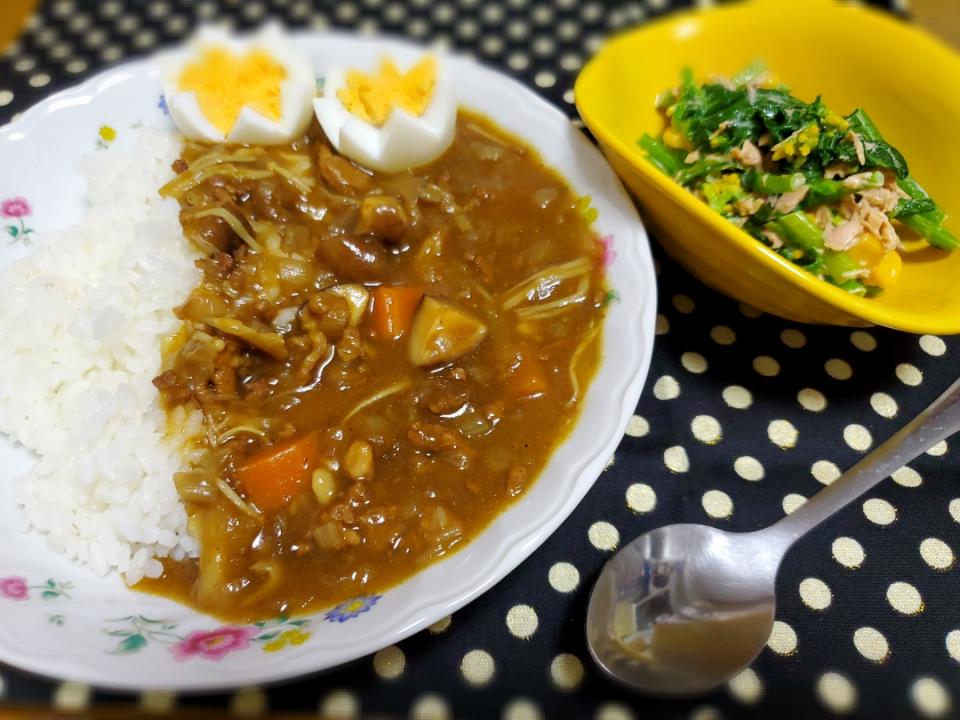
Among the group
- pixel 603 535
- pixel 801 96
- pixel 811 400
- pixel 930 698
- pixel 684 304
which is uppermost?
pixel 801 96

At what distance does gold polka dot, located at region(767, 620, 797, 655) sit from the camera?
160cm

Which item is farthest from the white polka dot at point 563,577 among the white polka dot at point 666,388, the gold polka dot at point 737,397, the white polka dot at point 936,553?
the white polka dot at point 936,553

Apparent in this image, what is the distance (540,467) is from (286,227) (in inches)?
43.6

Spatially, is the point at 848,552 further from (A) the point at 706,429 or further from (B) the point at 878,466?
(A) the point at 706,429

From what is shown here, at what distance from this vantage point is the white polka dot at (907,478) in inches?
72.7

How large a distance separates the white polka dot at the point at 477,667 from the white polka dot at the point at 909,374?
1.54m

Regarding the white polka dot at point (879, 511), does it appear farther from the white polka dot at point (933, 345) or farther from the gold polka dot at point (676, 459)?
the white polka dot at point (933, 345)

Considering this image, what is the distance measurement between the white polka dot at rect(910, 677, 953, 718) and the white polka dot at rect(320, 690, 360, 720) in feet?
4.33

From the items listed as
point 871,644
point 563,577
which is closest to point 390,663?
point 563,577

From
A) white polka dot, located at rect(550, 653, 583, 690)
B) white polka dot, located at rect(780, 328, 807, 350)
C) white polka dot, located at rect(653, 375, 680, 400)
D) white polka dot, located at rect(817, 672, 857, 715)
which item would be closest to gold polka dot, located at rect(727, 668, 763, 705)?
white polka dot, located at rect(817, 672, 857, 715)

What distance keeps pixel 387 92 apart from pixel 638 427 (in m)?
Answer: 1.43

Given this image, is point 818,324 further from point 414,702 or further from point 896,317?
point 414,702

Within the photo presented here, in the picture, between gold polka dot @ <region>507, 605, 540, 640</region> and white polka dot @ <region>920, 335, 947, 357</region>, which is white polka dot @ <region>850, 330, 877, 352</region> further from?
gold polka dot @ <region>507, 605, 540, 640</region>

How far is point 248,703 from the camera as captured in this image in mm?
1503
